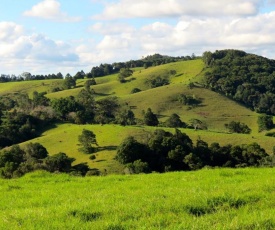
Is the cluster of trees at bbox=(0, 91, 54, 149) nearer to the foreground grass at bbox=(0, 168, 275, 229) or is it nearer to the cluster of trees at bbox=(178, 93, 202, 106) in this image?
the cluster of trees at bbox=(178, 93, 202, 106)

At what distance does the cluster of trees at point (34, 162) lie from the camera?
51219 millimetres

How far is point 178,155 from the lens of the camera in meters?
70.8

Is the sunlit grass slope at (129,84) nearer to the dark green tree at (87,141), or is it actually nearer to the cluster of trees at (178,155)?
the dark green tree at (87,141)

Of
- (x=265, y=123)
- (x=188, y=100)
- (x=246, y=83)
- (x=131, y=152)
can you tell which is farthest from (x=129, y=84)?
(x=131, y=152)

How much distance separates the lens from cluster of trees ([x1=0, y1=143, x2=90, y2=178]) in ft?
168

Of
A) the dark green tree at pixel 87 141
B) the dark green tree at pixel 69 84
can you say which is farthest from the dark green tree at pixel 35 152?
the dark green tree at pixel 69 84

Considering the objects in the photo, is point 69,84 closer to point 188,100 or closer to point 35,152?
point 188,100

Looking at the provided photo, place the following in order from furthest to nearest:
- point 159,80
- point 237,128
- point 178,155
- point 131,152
Answer: point 159,80, point 237,128, point 131,152, point 178,155

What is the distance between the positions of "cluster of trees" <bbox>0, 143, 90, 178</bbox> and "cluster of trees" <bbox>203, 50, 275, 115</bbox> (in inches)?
3912

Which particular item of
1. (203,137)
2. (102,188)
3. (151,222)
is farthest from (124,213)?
Answer: (203,137)

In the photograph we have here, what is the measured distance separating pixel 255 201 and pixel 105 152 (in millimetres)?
76649

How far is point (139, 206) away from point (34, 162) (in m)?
59.7

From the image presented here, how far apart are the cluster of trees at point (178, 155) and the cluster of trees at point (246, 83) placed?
8521cm

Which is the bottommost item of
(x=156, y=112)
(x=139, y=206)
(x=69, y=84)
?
(x=156, y=112)
